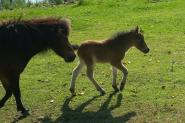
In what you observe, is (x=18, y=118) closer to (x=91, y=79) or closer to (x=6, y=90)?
(x=6, y=90)

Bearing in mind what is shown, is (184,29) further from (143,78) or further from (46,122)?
(46,122)

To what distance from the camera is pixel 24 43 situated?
8992 millimetres

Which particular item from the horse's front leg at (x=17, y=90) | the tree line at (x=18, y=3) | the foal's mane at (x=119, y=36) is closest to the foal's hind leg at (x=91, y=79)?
the foal's mane at (x=119, y=36)

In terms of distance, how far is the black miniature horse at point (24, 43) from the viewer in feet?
29.2

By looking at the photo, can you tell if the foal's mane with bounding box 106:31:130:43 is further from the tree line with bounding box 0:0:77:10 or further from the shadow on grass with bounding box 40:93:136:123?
the tree line with bounding box 0:0:77:10

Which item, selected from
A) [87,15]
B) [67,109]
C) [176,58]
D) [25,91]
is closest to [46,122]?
[67,109]

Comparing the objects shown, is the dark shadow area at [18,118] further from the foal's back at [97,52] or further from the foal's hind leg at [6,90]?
the foal's back at [97,52]

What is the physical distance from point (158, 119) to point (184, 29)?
26.9 ft

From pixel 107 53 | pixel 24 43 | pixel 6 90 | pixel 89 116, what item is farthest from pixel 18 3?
pixel 89 116

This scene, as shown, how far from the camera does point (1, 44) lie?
8.89 m

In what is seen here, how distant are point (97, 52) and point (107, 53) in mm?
206

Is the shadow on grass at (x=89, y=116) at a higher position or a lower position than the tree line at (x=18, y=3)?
higher

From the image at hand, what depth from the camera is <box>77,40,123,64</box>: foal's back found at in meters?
10.2

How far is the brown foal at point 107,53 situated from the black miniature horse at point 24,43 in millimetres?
1022
